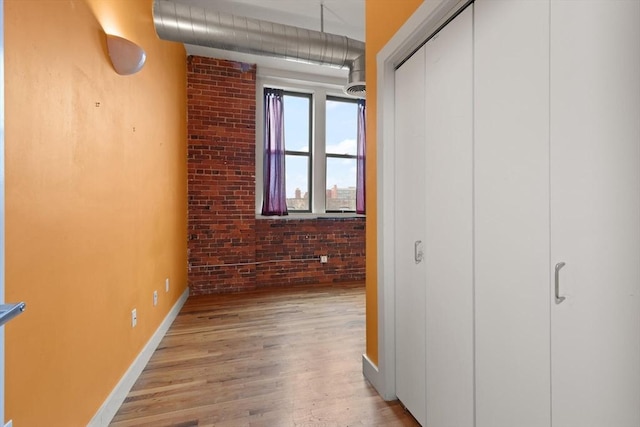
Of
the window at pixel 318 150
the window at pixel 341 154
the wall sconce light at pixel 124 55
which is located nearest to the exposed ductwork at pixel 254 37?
the wall sconce light at pixel 124 55

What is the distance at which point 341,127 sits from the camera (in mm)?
5023

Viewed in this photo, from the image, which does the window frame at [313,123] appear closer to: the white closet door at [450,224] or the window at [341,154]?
the window at [341,154]

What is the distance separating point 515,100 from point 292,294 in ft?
11.7

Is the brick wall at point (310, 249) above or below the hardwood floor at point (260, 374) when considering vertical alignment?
above

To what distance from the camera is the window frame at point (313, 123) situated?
450 centimetres

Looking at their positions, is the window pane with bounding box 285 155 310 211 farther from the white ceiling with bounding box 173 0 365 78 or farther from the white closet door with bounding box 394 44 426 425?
the white closet door with bounding box 394 44 426 425

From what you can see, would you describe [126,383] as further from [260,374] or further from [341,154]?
[341,154]

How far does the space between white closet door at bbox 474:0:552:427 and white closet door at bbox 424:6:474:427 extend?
0.18 feet

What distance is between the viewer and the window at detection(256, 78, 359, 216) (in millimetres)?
4754

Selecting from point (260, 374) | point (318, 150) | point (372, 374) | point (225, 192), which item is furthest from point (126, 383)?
point (318, 150)

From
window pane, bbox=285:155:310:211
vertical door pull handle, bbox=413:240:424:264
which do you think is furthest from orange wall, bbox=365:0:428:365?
window pane, bbox=285:155:310:211

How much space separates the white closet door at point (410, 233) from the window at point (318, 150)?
3082 mm

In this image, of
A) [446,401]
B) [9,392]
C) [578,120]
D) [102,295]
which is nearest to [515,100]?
[578,120]

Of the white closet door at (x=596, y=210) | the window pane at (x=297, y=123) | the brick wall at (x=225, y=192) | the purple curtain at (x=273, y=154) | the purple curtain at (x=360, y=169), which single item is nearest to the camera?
the white closet door at (x=596, y=210)
